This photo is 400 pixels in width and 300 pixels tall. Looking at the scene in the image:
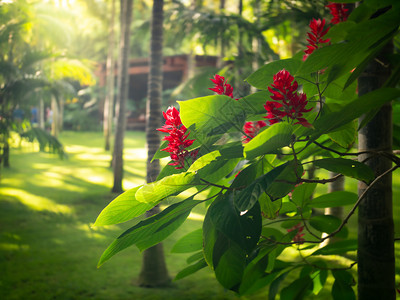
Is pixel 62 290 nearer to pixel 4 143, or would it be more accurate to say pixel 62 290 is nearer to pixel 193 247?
pixel 193 247

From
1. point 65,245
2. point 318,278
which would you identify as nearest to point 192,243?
point 318,278

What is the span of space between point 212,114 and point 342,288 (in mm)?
867

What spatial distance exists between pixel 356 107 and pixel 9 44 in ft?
30.0

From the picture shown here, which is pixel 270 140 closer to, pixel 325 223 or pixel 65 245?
pixel 325 223

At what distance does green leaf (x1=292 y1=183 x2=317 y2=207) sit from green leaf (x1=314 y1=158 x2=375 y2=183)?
0.33 meters

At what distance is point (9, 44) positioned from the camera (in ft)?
27.1

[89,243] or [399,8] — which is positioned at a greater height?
[399,8]

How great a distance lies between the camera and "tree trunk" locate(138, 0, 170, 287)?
4580 mm

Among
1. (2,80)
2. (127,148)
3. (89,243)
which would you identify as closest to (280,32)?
(89,243)

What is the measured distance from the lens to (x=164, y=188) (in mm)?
736

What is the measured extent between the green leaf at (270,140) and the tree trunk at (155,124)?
350 cm

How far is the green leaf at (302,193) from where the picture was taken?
3.76 feet

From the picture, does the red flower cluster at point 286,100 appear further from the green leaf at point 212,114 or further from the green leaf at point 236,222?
Answer: the green leaf at point 236,222

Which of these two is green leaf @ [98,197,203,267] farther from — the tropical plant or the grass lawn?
the grass lawn
